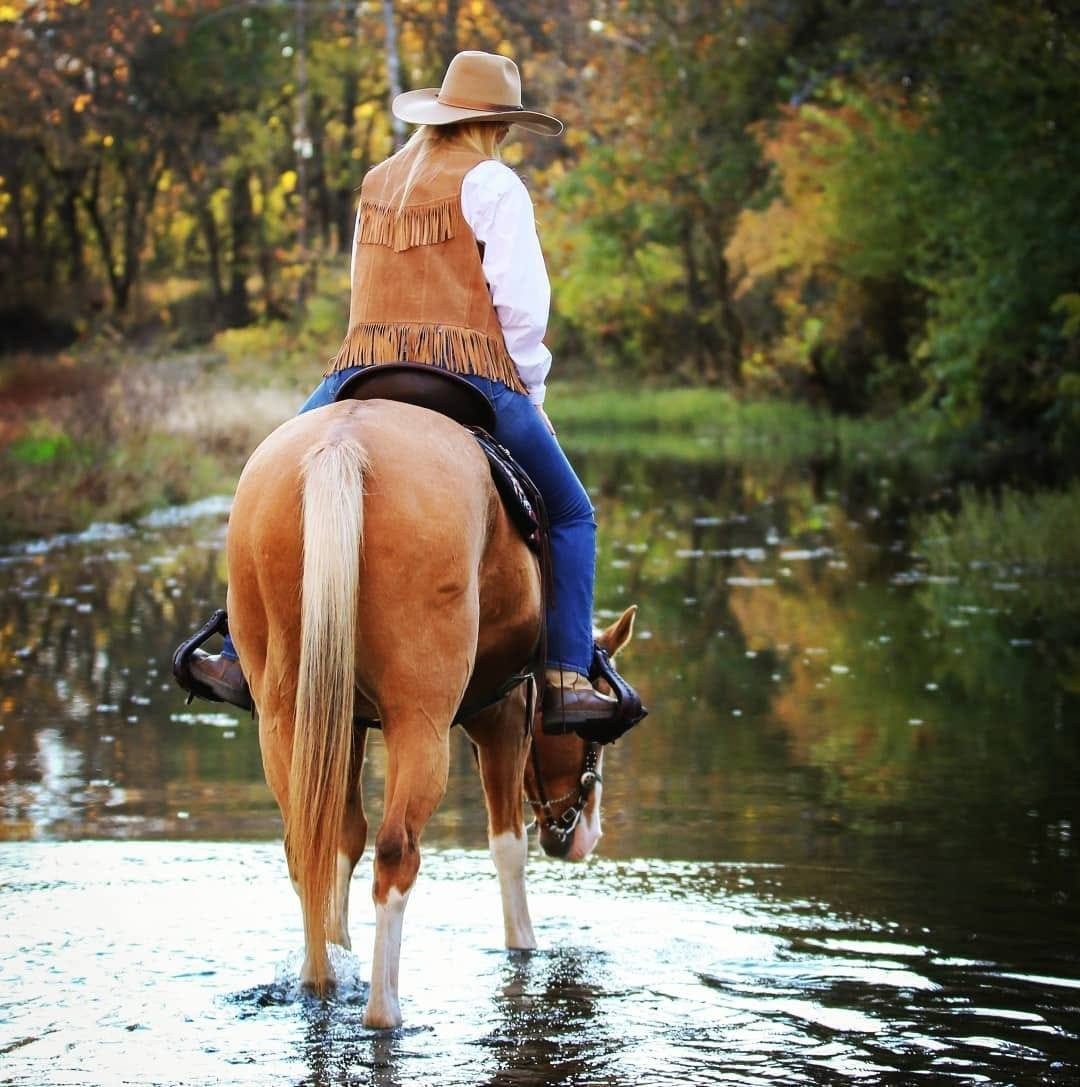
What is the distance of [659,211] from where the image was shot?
49250mm

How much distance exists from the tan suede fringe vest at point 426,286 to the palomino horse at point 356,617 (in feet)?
1.37

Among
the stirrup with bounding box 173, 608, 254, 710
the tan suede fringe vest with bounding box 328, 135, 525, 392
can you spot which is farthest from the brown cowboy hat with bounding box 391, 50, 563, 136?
the stirrup with bounding box 173, 608, 254, 710

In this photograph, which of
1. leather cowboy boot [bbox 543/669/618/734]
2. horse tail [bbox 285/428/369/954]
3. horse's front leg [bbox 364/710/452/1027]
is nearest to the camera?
horse tail [bbox 285/428/369/954]

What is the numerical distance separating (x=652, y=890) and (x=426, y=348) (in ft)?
7.44

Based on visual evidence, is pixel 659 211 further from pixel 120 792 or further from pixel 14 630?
pixel 120 792

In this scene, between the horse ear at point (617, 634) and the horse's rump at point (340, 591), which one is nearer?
the horse's rump at point (340, 591)

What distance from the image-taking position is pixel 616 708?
629cm

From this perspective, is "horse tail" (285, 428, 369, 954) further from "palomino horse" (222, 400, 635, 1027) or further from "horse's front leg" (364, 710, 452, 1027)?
"horse's front leg" (364, 710, 452, 1027)

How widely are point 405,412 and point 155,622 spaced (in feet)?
29.5

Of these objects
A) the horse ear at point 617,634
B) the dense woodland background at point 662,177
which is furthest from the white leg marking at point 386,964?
the dense woodland background at point 662,177

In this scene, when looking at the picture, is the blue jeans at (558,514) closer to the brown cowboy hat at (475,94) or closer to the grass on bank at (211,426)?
the brown cowboy hat at (475,94)

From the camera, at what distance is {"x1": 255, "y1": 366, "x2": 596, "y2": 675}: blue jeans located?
5914mm

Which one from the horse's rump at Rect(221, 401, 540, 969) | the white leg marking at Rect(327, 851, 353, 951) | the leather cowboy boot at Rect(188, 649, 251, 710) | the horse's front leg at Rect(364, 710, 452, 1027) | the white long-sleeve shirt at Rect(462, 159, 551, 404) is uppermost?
the white long-sleeve shirt at Rect(462, 159, 551, 404)

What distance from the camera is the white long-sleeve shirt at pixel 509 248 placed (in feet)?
19.0
